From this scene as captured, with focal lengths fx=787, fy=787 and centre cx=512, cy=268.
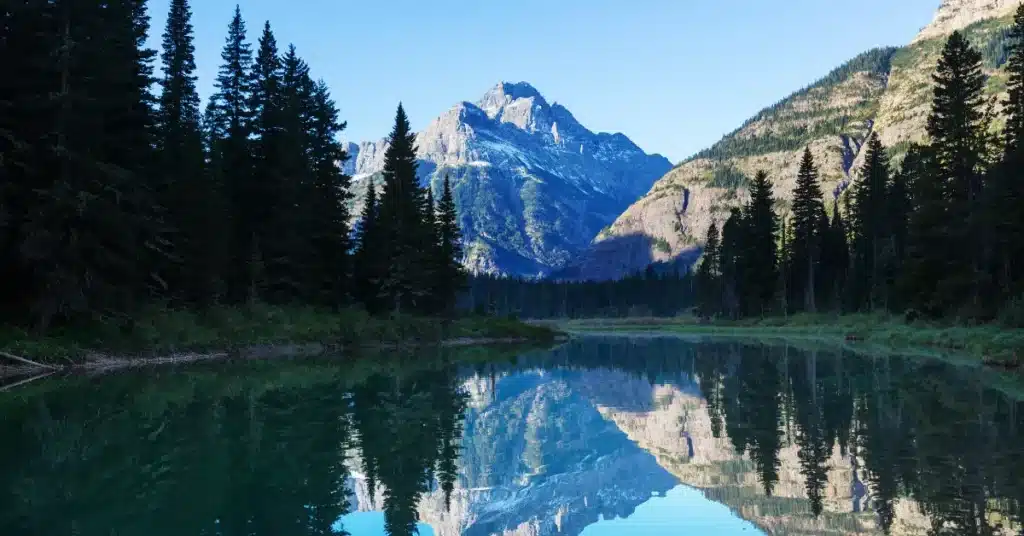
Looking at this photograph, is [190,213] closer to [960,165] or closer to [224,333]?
[224,333]

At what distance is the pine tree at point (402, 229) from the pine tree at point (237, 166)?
11.7m

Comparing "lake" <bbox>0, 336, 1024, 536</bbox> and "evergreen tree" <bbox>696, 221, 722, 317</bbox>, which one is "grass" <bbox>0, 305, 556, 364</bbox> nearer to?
"lake" <bbox>0, 336, 1024, 536</bbox>

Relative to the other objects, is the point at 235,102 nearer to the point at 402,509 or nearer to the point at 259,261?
the point at 259,261

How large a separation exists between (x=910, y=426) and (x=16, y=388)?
2392cm

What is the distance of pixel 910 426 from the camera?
15422mm

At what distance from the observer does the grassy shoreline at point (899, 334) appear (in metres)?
31.3

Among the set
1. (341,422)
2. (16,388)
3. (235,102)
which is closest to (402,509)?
(341,422)

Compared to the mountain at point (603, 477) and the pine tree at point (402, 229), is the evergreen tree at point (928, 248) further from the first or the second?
the pine tree at point (402, 229)

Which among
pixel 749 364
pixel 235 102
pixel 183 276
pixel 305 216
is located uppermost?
pixel 235 102

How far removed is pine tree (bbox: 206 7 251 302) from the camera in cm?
4981

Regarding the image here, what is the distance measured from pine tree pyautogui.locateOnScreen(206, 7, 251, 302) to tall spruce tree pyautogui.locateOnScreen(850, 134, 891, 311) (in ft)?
191

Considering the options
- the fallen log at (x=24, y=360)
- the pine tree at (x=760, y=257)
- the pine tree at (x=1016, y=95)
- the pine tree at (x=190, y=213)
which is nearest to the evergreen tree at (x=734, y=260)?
the pine tree at (x=760, y=257)

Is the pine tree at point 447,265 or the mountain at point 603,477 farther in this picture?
the pine tree at point 447,265

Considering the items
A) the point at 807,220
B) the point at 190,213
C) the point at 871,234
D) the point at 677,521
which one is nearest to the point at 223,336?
the point at 190,213
